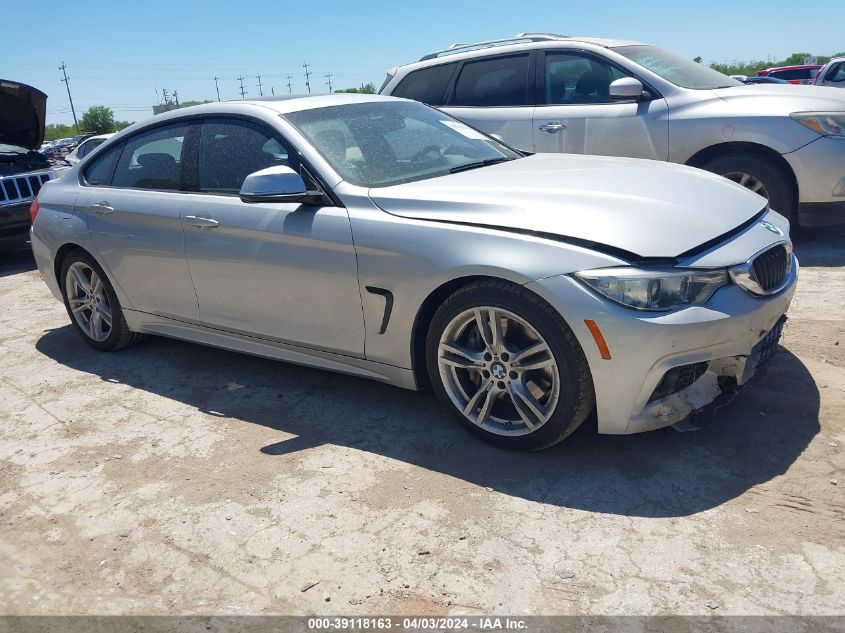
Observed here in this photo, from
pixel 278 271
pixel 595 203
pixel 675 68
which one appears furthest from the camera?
pixel 675 68

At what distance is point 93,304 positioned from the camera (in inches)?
208

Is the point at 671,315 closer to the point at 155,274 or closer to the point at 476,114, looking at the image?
the point at 155,274

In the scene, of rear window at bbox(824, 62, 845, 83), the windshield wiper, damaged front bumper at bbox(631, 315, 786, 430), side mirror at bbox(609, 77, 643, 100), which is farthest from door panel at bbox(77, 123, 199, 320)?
rear window at bbox(824, 62, 845, 83)

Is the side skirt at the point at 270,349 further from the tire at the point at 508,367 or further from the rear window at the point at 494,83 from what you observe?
the rear window at the point at 494,83

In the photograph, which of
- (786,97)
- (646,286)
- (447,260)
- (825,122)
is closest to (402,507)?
(447,260)

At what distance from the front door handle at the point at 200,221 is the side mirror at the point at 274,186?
0.56 meters

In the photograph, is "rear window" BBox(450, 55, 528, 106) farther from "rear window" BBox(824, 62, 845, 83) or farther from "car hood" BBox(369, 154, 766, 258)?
"rear window" BBox(824, 62, 845, 83)

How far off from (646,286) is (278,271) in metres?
1.92

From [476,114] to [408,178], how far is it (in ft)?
11.8

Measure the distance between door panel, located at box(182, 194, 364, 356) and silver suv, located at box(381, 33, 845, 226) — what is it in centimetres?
363

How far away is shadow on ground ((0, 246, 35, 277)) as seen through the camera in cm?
875

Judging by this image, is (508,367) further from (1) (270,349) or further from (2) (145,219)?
(2) (145,219)

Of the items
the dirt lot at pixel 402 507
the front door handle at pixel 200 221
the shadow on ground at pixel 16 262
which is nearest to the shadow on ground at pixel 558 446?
the dirt lot at pixel 402 507

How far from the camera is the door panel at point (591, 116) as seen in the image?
646 cm
